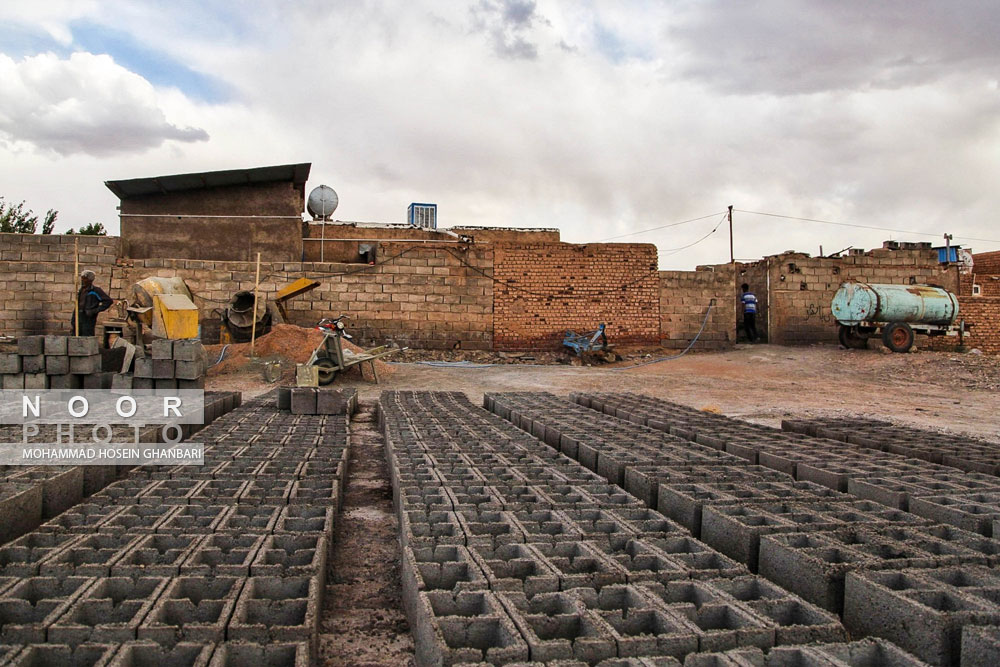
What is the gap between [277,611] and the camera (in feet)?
8.30

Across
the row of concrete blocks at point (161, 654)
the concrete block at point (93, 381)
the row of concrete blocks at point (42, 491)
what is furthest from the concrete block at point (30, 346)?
the row of concrete blocks at point (161, 654)

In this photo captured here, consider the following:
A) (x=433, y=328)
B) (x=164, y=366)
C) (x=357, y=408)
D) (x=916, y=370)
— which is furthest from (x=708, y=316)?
(x=164, y=366)

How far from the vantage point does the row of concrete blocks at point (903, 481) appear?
3957 millimetres

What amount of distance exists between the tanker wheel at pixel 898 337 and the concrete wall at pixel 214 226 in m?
14.5

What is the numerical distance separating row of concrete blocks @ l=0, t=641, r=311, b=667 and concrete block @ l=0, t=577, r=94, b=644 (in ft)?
0.34

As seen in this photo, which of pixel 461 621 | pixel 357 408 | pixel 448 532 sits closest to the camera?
pixel 461 621

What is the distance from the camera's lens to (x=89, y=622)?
2.45 m

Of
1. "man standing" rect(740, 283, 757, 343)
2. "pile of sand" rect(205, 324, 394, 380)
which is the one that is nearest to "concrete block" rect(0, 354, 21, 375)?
"pile of sand" rect(205, 324, 394, 380)

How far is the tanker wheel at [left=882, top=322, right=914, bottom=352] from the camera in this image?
55.0 feet

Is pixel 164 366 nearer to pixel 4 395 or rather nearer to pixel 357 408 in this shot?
pixel 4 395

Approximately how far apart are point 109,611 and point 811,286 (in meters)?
19.3

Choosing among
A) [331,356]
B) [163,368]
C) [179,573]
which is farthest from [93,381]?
[179,573]

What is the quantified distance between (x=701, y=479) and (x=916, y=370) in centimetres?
1288

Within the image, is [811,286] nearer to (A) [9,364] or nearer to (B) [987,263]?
(B) [987,263]
